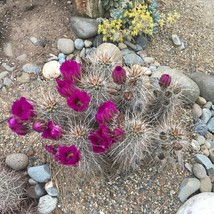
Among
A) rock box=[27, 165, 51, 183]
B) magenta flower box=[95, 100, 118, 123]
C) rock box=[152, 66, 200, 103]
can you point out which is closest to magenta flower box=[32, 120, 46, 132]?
magenta flower box=[95, 100, 118, 123]

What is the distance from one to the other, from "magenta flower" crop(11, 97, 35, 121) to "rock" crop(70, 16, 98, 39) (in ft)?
4.20

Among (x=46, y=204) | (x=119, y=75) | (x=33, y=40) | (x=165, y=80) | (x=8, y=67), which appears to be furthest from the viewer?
(x=33, y=40)

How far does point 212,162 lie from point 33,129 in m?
1.29

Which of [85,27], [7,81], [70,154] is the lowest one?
[7,81]

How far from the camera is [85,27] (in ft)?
10.2

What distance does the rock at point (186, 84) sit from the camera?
9.31 feet

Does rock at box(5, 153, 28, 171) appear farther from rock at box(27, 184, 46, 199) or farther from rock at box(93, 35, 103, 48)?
rock at box(93, 35, 103, 48)

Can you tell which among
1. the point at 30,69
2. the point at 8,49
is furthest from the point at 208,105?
the point at 8,49

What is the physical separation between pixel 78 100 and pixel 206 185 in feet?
3.67

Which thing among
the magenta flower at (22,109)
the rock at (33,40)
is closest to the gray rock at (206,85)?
the rock at (33,40)

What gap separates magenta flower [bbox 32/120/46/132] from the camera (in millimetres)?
1994

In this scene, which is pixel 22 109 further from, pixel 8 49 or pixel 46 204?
pixel 8 49

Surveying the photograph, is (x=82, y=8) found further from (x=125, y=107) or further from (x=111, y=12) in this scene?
(x=125, y=107)

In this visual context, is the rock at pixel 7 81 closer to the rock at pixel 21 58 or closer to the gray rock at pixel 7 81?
the gray rock at pixel 7 81
